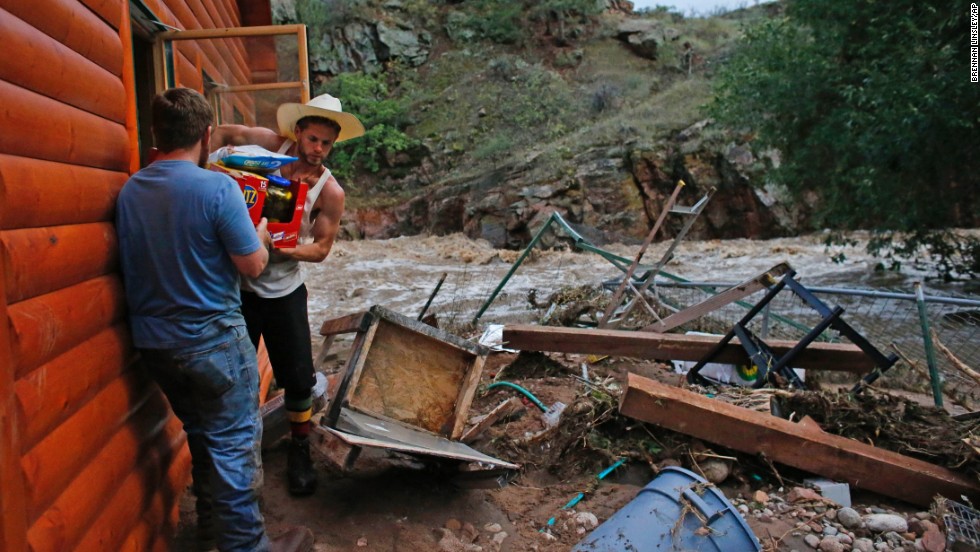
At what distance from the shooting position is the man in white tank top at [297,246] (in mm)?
2750

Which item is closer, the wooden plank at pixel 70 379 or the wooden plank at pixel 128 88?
the wooden plank at pixel 70 379

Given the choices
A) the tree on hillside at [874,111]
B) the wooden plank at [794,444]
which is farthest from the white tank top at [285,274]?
the tree on hillside at [874,111]

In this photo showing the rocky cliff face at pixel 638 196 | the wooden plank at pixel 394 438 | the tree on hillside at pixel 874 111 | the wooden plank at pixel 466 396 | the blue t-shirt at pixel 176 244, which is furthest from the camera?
the rocky cliff face at pixel 638 196

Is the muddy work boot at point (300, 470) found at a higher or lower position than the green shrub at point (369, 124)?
lower

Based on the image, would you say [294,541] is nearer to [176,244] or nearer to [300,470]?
[300,470]

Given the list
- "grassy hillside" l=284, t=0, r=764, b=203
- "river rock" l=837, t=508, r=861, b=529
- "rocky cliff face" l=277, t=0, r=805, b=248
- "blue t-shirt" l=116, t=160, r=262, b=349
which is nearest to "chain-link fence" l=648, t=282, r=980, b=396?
"river rock" l=837, t=508, r=861, b=529

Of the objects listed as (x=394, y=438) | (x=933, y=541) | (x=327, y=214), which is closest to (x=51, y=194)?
(x=327, y=214)

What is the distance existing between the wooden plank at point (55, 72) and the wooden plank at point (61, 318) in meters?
0.53

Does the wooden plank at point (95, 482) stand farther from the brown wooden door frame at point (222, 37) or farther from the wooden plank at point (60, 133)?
the brown wooden door frame at point (222, 37)

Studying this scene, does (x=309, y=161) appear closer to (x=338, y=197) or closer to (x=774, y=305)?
(x=338, y=197)

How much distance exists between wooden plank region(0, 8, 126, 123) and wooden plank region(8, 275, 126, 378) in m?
0.53

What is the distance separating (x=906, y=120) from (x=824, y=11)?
2297 millimetres

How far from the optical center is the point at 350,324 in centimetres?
319

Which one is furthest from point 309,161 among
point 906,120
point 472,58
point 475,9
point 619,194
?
point 475,9
